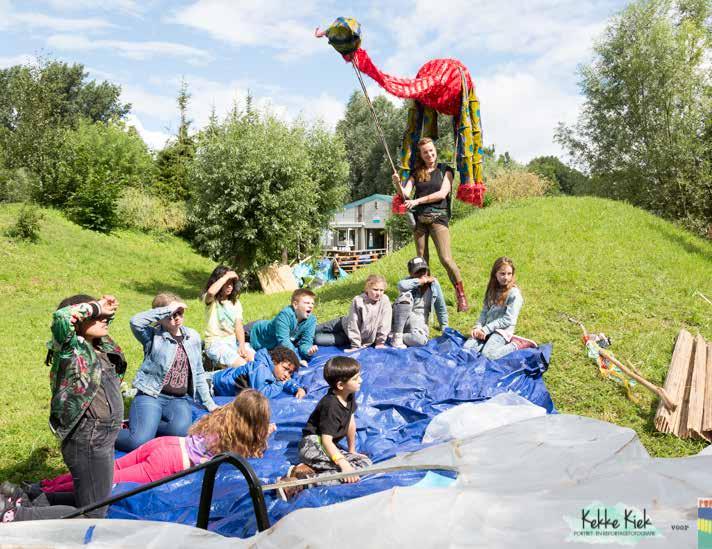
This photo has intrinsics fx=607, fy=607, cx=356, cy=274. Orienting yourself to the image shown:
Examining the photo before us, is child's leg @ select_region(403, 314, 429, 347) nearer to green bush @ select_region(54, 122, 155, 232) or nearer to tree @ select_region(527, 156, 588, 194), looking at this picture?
green bush @ select_region(54, 122, 155, 232)

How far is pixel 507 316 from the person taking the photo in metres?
6.72

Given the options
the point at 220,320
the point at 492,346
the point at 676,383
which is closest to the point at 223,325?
the point at 220,320

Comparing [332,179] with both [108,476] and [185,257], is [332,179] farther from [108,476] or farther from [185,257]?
[108,476]

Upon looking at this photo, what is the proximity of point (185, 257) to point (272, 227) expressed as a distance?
22.6 ft

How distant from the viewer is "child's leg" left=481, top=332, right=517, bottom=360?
654cm

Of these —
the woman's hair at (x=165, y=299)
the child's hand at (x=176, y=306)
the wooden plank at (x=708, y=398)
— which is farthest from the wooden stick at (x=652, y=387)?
the woman's hair at (x=165, y=299)

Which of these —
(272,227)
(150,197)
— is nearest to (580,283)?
(272,227)

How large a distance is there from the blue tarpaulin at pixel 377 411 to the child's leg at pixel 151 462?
10cm

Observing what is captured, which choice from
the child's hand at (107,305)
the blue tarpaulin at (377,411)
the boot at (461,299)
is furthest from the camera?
the boot at (461,299)

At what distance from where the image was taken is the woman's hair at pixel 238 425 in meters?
4.05

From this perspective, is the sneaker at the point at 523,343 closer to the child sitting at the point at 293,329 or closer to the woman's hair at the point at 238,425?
the child sitting at the point at 293,329

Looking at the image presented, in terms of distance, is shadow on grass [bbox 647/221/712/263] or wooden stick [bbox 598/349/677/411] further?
shadow on grass [bbox 647/221/712/263]

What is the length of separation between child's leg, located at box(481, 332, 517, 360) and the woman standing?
147cm

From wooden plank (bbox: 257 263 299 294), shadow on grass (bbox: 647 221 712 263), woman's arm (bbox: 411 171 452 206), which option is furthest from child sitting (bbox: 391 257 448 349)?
wooden plank (bbox: 257 263 299 294)
